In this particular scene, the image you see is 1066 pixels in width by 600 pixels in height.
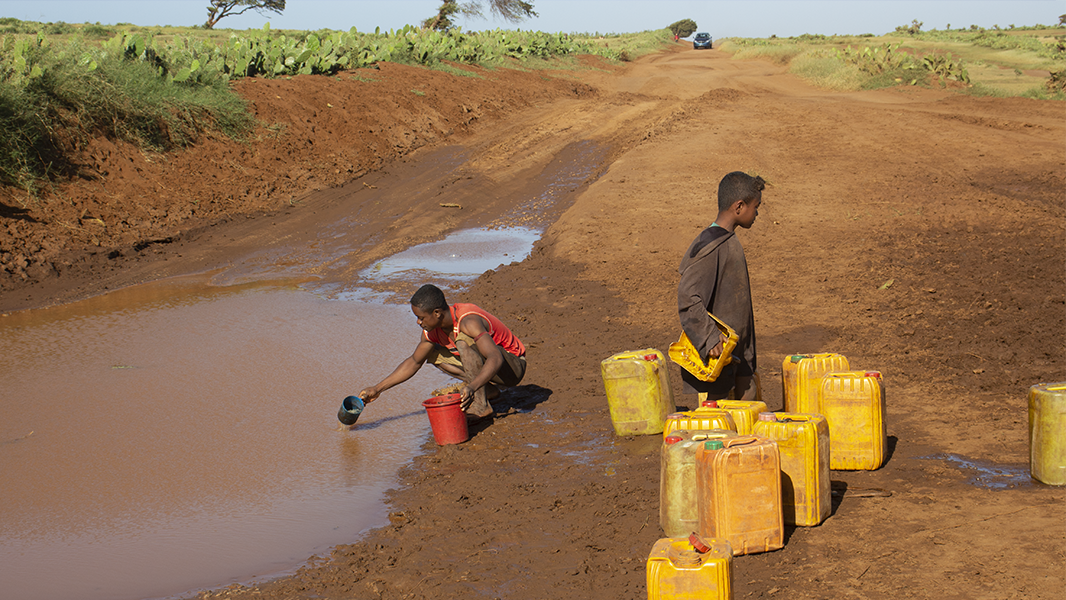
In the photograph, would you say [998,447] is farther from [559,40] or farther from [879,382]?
[559,40]

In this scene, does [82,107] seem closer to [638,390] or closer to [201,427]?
[201,427]

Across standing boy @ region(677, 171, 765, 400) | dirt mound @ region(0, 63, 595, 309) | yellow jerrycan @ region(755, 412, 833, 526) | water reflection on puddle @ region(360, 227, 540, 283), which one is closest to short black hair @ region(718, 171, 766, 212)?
standing boy @ region(677, 171, 765, 400)

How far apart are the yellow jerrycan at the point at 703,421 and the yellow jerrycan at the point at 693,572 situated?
1037 mm

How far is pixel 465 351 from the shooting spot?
5703mm

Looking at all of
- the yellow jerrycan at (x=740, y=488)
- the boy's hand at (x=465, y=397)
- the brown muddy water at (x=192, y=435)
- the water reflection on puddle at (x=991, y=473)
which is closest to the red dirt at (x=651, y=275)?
the water reflection on puddle at (x=991, y=473)

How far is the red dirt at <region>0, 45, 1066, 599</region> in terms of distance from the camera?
377 centimetres

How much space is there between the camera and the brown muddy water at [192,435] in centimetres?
425

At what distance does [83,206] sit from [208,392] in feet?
21.1

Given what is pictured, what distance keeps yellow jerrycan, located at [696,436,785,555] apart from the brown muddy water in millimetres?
1905

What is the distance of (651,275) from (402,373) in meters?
4.22

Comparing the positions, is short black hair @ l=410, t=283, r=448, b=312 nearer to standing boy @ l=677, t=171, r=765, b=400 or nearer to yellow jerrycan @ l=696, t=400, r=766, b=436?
standing boy @ l=677, t=171, r=765, b=400

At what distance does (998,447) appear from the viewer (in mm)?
4617

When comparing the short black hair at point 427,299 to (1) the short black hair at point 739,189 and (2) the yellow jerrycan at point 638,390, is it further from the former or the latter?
(1) the short black hair at point 739,189

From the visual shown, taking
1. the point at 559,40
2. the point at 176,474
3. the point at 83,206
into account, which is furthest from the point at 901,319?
the point at 559,40
